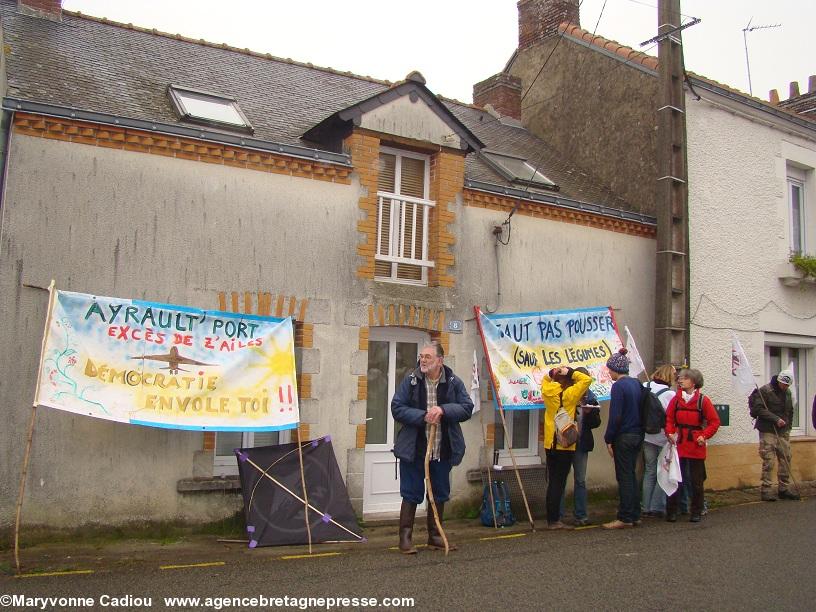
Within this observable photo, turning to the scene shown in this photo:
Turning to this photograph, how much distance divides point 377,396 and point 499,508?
6.44 ft

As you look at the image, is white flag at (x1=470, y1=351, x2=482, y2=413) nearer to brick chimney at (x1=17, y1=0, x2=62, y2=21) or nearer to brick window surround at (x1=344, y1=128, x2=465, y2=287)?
brick window surround at (x1=344, y1=128, x2=465, y2=287)

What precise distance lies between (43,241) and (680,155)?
8.92 meters

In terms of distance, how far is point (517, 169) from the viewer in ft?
39.2

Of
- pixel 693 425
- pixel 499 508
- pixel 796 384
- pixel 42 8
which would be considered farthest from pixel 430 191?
pixel 796 384

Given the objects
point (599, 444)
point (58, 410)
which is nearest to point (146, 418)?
point (58, 410)

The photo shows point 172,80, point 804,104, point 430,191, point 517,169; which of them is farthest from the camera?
point 804,104

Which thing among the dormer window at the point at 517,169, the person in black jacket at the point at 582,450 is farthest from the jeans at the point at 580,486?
the dormer window at the point at 517,169

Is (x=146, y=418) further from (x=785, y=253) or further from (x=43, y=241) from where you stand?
(x=785, y=253)

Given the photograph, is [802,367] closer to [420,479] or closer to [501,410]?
[501,410]

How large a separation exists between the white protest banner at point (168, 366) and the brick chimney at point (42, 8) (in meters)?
6.07

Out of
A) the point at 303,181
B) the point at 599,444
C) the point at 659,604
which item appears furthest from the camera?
the point at 599,444

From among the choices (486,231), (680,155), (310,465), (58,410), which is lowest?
(310,465)

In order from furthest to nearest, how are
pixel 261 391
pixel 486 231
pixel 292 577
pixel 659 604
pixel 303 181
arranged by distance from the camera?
pixel 486 231, pixel 303 181, pixel 261 391, pixel 292 577, pixel 659 604

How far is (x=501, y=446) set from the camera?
10266mm
